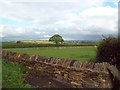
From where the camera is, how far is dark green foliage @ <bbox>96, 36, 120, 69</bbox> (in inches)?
485

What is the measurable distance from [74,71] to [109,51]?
10.5 ft

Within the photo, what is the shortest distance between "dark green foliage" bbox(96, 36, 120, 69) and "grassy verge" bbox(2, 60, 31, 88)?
150 inches

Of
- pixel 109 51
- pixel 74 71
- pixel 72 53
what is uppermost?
pixel 109 51

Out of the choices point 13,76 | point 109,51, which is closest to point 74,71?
point 13,76

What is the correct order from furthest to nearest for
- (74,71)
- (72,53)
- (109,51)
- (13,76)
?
(72,53) → (109,51) → (13,76) → (74,71)

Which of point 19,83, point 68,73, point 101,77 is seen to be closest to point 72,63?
point 68,73

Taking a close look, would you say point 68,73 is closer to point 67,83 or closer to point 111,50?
point 67,83

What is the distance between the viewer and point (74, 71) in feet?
33.7

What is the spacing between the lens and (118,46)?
1266 cm

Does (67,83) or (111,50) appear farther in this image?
(111,50)

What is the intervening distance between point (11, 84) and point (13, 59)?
11.8 ft

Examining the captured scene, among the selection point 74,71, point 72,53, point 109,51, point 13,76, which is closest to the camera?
point 74,71

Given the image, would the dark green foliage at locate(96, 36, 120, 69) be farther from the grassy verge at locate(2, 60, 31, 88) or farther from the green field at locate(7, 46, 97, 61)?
the grassy verge at locate(2, 60, 31, 88)

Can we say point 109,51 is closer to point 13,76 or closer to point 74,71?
point 74,71
